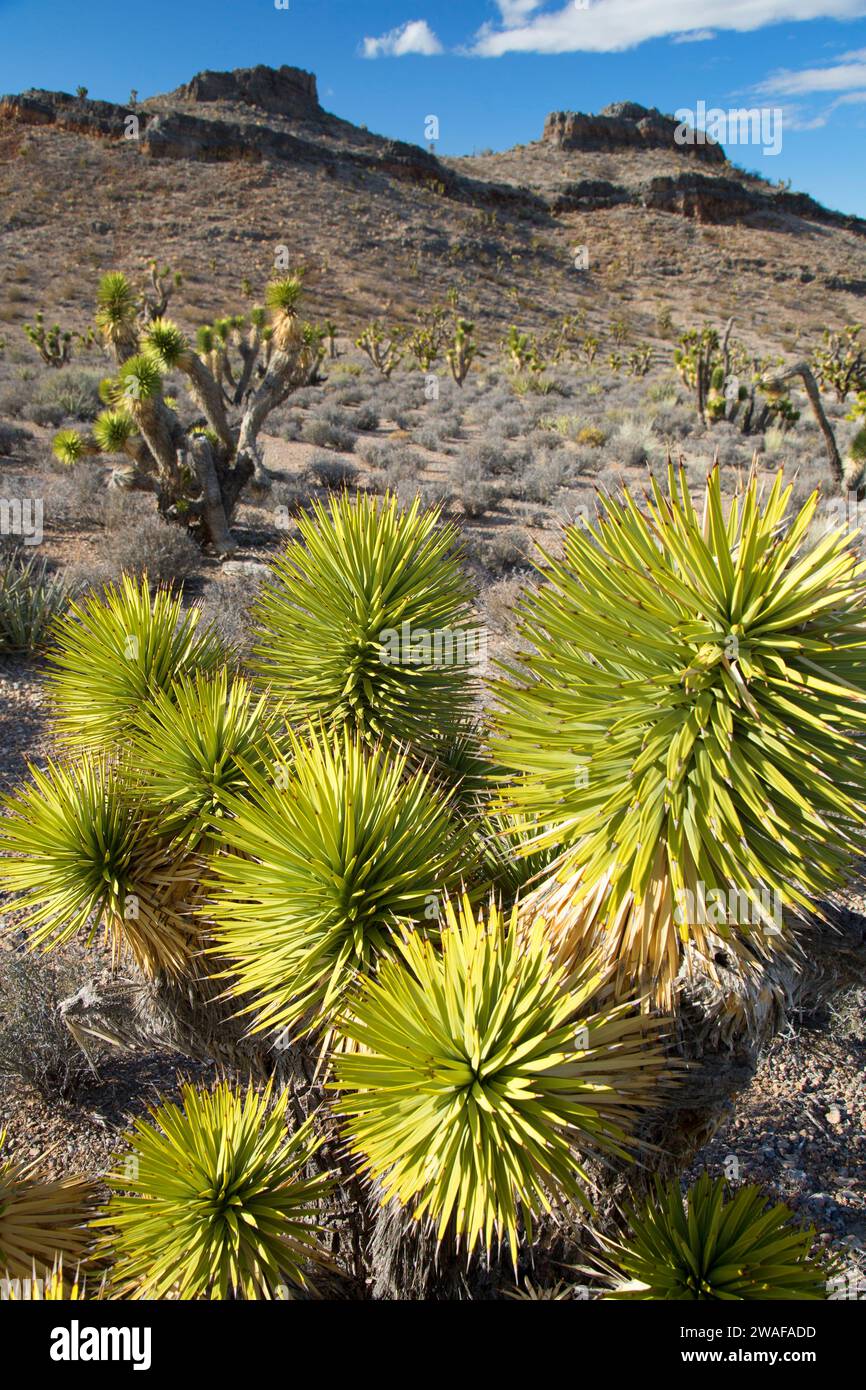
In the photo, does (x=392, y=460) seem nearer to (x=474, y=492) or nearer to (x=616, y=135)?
(x=474, y=492)

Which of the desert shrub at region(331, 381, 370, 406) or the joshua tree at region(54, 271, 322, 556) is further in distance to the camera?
the desert shrub at region(331, 381, 370, 406)

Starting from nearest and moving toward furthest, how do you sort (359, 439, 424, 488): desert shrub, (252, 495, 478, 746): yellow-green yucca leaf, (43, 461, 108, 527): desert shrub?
(252, 495, 478, 746): yellow-green yucca leaf → (43, 461, 108, 527): desert shrub → (359, 439, 424, 488): desert shrub

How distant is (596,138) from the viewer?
Answer: 7162 centimetres

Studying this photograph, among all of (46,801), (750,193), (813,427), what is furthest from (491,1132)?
(750,193)

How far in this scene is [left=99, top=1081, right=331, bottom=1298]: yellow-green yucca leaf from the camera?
1.94 metres

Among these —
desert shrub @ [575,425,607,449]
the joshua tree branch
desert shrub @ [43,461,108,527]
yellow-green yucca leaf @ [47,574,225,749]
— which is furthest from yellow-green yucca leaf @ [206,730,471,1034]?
desert shrub @ [575,425,607,449]

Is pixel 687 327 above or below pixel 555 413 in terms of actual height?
above

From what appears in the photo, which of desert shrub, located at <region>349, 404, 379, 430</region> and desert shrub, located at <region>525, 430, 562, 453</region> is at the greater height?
desert shrub, located at <region>349, 404, 379, 430</region>

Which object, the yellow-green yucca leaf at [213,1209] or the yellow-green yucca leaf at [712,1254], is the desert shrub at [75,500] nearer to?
the yellow-green yucca leaf at [213,1209]

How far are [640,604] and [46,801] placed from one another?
197cm

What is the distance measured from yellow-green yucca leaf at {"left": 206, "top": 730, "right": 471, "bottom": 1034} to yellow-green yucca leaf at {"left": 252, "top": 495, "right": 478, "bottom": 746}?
1.66 ft

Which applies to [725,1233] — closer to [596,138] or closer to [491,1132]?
[491,1132]

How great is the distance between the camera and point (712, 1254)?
210cm

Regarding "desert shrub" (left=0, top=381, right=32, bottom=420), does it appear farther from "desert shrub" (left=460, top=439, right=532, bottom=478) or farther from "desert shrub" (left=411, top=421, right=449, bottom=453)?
"desert shrub" (left=460, top=439, right=532, bottom=478)
